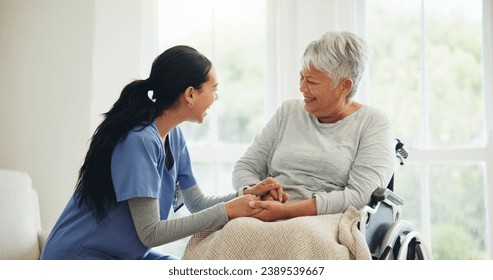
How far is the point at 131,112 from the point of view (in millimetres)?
1664

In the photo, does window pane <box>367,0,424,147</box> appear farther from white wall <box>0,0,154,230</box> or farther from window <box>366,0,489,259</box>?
white wall <box>0,0,154,230</box>

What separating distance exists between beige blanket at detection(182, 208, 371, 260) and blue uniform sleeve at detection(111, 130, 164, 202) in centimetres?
19

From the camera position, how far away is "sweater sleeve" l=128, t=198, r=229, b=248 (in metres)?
1.60

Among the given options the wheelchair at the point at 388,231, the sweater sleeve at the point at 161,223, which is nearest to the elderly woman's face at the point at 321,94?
the wheelchair at the point at 388,231

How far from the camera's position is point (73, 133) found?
269 centimetres

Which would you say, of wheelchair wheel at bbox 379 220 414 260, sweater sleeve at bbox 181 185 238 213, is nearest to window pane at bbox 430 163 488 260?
wheelchair wheel at bbox 379 220 414 260

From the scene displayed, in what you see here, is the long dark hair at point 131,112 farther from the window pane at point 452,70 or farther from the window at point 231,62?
the window pane at point 452,70

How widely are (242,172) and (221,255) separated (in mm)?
407

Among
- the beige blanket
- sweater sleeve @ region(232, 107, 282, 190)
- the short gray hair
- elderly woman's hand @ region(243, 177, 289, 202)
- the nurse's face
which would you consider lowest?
the beige blanket

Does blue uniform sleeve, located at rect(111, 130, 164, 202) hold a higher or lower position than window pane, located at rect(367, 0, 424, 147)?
lower

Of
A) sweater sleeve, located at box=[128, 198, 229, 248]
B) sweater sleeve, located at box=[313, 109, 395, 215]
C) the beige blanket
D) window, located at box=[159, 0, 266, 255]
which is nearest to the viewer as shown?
the beige blanket

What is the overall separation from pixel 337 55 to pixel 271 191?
0.41 m

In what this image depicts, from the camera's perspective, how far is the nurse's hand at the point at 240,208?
5.33 ft
